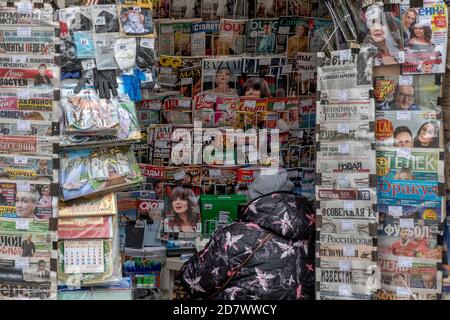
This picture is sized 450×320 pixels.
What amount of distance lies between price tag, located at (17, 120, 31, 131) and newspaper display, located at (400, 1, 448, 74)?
2179 millimetres

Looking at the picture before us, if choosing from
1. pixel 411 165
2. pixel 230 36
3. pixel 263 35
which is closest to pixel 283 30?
pixel 263 35

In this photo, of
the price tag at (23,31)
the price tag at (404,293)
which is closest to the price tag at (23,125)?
the price tag at (23,31)

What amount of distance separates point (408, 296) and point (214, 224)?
1.77m

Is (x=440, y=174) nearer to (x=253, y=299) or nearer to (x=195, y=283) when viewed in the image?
(x=253, y=299)

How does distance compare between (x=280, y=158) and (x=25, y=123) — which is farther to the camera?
(x=280, y=158)

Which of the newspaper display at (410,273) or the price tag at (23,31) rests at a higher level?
the price tag at (23,31)

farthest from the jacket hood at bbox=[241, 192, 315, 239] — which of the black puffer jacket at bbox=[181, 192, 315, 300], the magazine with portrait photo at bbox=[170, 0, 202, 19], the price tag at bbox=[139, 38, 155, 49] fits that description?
the magazine with portrait photo at bbox=[170, 0, 202, 19]

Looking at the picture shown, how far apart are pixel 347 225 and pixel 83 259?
1545 millimetres

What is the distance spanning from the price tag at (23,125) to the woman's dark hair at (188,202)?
1.74m

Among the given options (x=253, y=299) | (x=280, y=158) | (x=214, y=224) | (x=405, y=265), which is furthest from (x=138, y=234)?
(x=405, y=265)

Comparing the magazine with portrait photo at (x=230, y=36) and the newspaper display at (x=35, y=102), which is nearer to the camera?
the newspaper display at (x=35, y=102)

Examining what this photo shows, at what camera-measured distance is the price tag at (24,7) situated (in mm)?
4234

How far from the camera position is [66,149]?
14.3 ft

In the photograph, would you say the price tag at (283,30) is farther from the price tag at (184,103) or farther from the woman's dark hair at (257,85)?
the price tag at (184,103)
